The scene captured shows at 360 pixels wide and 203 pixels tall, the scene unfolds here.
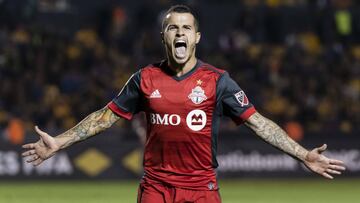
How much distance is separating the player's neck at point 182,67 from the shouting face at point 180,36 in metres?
0.04

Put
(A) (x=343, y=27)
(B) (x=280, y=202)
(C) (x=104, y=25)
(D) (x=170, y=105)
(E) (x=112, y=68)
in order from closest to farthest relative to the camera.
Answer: (D) (x=170, y=105) → (B) (x=280, y=202) → (E) (x=112, y=68) → (C) (x=104, y=25) → (A) (x=343, y=27)

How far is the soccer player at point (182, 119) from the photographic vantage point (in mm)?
6891

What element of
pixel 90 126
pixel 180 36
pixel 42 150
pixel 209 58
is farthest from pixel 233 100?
pixel 209 58

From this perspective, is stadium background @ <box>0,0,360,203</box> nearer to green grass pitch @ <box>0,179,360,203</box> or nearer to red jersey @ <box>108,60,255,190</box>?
green grass pitch @ <box>0,179,360,203</box>

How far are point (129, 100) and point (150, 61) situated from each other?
49.7ft

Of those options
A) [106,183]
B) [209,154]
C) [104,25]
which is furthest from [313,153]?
[104,25]

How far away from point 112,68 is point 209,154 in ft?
50.9

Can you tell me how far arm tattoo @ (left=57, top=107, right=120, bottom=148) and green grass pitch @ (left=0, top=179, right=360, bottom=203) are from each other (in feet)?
25.9

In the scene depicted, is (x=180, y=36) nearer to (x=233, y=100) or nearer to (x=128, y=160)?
(x=233, y=100)

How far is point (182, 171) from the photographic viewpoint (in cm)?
693

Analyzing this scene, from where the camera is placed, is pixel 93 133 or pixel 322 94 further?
pixel 322 94

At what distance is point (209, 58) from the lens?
22703 millimetres

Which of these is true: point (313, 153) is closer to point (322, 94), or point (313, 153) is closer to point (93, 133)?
point (93, 133)

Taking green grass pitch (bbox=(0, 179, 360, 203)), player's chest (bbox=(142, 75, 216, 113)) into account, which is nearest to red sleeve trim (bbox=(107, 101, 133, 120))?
player's chest (bbox=(142, 75, 216, 113))
